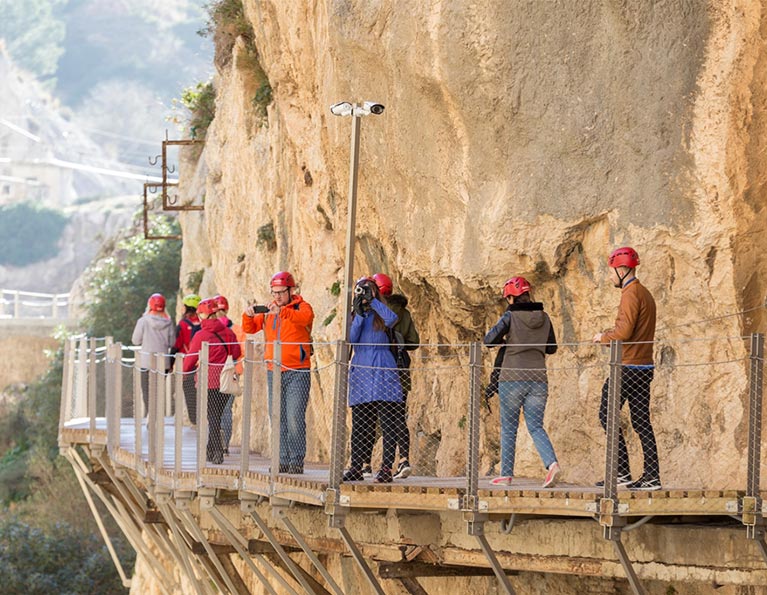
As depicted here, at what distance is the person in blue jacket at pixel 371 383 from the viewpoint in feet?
41.3

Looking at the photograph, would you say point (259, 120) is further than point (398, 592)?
Yes

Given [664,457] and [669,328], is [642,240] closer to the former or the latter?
[669,328]

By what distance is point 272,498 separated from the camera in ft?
42.1

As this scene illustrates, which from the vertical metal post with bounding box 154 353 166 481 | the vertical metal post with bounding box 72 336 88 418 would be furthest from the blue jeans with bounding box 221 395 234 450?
the vertical metal post with bounding box 72 336 88 418

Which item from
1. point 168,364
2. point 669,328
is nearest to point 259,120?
point 168,364

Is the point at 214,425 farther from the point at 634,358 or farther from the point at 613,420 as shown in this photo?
the point at 613,420

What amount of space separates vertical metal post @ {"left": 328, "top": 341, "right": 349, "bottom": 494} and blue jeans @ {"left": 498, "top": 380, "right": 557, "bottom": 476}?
1181mm

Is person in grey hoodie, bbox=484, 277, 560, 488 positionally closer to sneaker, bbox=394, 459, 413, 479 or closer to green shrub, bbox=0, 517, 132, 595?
sneaker, bbox=394, 459, 413, 479

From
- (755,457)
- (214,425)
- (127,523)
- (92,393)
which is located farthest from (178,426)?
(127,523)

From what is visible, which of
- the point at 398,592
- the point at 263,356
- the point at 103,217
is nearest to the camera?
the point at 263,356

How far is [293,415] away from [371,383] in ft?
2.59

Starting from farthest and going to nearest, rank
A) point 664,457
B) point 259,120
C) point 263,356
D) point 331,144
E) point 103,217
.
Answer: point 103,217 → point 259,120 → point 331,144 → point 263,356 → point 664,457

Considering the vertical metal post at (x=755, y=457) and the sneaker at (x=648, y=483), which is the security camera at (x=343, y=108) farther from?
the vertical metal post at (x=755, y=457)

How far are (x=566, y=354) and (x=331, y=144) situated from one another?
4.00m
